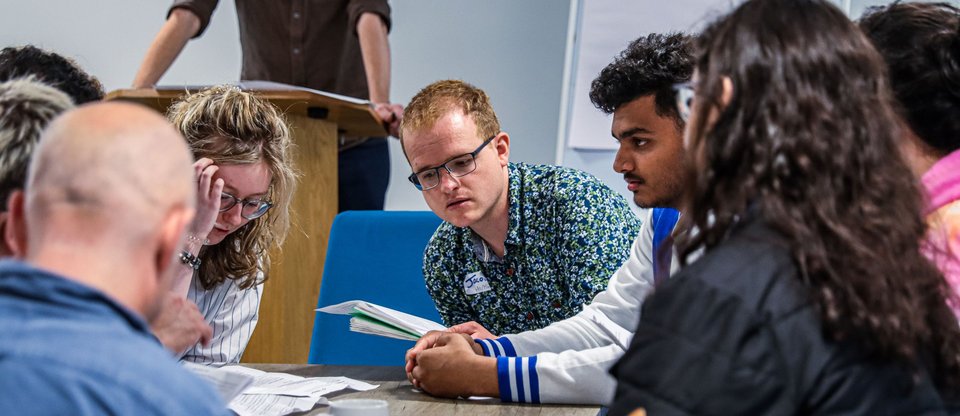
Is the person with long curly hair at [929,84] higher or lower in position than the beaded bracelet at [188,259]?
higher

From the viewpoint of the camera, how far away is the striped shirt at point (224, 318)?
177 centimetres

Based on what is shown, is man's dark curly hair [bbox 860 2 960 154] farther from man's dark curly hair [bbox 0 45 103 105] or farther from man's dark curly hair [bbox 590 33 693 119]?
man's dark curly hair [bbox 0 45 103 105]

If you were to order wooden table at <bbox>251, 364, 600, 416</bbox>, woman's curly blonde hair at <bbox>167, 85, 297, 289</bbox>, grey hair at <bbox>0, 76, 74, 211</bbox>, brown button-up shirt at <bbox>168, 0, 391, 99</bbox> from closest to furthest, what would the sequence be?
1. grey hair at <bbox>0, 76, 74, 211</bbox>
2. wooden table at <bbox>251, 364, 600, 416</bbox>
3. woman's curly blonde hair at <bbox>167, 85, 297, 289</bbox>
4. brown button-up shirt at <bbox>168, 0, 391, 99</bbox>

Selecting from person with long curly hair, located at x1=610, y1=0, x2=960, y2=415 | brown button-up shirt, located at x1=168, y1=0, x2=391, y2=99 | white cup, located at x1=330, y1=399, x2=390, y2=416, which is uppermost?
brown button-up shirt, located at x1=168, y1=0, x2=391, y2=99

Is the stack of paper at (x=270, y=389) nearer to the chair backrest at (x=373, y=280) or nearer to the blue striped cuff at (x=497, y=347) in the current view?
the blue striped cuff at (x=497, y=347)

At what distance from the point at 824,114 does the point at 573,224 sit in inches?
43.6

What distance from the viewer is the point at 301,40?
299cm

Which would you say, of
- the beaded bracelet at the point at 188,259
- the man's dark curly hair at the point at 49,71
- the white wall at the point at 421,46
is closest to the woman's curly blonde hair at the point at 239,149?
the beaded bracelet at the point at 188,259

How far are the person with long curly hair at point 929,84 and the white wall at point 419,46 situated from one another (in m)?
2.62

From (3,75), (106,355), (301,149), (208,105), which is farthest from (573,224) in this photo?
(106,355)

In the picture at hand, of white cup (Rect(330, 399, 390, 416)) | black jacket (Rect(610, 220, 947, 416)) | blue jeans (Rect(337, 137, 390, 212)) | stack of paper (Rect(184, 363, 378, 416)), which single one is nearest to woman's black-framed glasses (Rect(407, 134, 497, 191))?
stack of paper (Rect(184, 363, 378, 416))

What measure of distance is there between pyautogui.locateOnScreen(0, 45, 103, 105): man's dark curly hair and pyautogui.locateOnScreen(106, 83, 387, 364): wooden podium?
790 mm

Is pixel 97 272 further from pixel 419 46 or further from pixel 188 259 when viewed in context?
pixel 419 46

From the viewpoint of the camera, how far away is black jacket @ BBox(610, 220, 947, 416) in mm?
738
